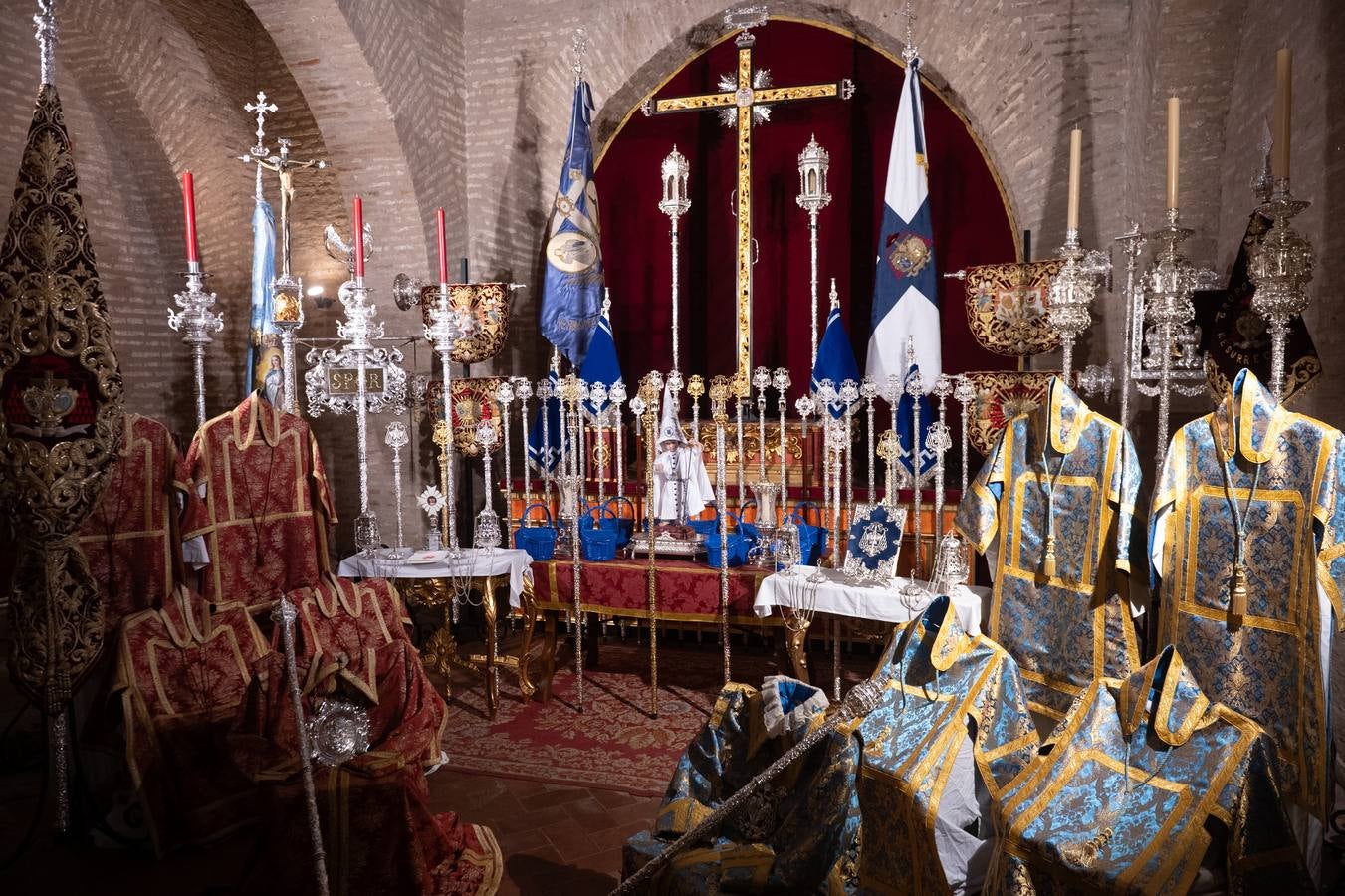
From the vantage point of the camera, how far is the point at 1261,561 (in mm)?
3094

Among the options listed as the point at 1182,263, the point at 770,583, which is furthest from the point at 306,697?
the point at 1182,263

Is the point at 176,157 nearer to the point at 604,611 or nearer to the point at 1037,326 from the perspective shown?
the point at 604,611

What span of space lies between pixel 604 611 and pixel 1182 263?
330 centimetres

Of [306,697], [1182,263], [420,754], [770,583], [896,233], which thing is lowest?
[420,754]

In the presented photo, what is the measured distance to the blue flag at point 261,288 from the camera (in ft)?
22.9

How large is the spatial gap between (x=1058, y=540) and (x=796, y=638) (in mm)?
1417

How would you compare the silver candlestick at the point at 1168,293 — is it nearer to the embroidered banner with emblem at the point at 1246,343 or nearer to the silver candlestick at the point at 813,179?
the embroidered banner with emblem at the point at 1246,343

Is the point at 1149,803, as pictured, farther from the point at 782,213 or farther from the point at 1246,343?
the point at 782,213

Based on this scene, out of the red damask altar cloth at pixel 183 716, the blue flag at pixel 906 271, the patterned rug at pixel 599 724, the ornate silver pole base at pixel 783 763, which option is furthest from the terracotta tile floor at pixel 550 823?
the blue flag at pixel 906 271

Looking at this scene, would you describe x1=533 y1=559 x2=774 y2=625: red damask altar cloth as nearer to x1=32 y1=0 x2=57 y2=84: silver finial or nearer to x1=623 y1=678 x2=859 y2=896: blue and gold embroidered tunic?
x1=623 y1=678 x2=859 y2=896: blue and gold embroidered tunic

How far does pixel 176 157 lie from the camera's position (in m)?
7.95

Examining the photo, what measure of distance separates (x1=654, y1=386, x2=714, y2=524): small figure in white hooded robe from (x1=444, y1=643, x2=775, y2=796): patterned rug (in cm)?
106

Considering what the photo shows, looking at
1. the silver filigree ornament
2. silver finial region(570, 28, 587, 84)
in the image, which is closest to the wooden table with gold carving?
the silver filigree ornament

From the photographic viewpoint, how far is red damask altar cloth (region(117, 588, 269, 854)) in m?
3.66
